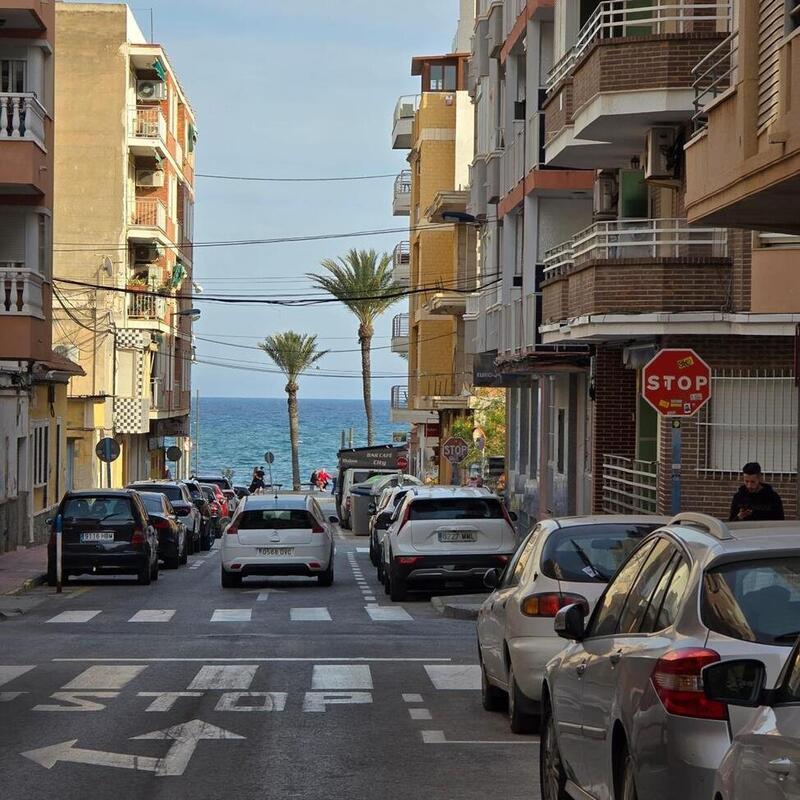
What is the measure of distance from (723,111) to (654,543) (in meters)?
8.08

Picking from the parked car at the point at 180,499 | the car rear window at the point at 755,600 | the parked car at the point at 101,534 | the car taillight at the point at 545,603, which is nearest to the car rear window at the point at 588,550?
the car taillight at the point at 545,603

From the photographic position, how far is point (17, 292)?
31.9 m

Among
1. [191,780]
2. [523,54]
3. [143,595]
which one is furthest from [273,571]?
[191,780]

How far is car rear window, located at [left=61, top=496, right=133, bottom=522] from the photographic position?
97.3 ft

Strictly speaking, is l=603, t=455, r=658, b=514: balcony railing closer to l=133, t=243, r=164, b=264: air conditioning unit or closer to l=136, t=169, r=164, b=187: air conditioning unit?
l=133, t=243, r=164, b=264: air conditioning unit

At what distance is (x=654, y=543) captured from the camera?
7871 mm

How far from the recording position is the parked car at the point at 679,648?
633 cm

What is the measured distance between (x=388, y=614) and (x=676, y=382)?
7.67 meters

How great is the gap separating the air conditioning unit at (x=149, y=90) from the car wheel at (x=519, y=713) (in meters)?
56.9

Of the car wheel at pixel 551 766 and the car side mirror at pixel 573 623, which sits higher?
the car side mirror at pixel 573 623

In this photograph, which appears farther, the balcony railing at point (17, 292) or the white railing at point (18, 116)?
the white railing at point (18, 116)

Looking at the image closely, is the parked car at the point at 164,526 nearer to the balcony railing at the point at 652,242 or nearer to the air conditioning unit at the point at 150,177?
the balcony railing at the point at 652,242

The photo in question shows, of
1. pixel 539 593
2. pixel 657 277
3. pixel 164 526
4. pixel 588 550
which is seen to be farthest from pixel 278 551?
pixel 539 593

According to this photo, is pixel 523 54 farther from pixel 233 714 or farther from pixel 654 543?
pixel 654 543
